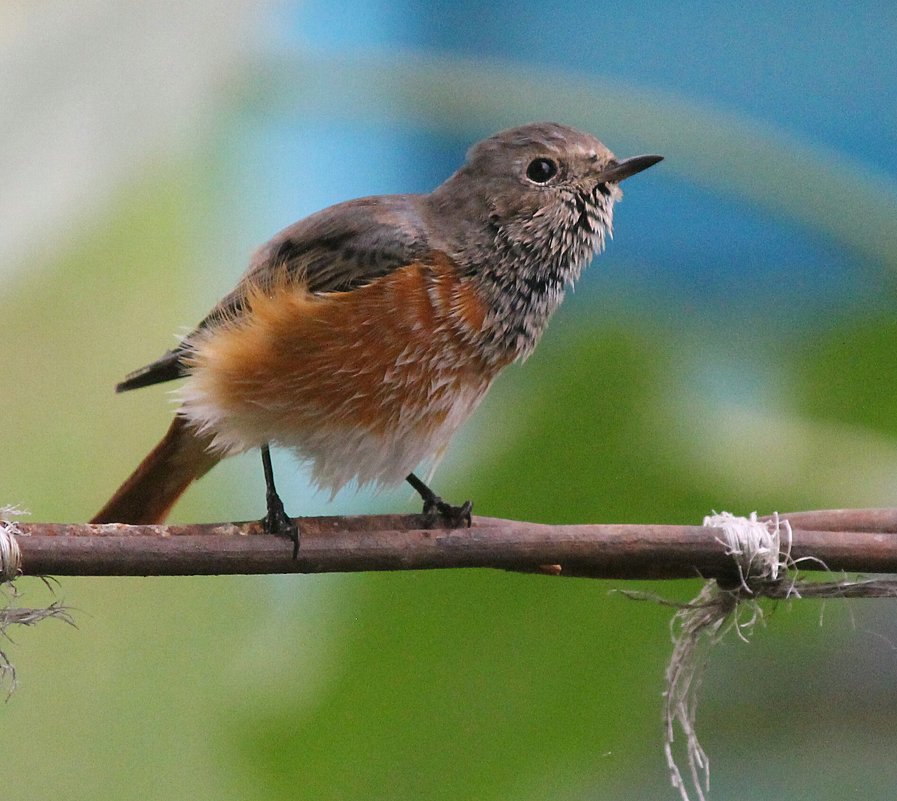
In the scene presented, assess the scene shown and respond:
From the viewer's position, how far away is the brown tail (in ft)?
4.18

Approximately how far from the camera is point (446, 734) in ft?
5.02

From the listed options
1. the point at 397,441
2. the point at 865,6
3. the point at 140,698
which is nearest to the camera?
the point at 397,441

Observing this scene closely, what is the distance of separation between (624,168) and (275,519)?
573 millimetres

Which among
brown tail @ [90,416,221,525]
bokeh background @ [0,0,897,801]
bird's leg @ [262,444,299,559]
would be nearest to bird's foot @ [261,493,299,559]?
bird's leg @ [262,444,299,559]

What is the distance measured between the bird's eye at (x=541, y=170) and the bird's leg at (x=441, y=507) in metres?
0.39

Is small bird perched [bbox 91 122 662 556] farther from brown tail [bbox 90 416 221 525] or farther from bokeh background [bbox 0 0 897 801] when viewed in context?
bokeh background [bbox 0 0 897 801]

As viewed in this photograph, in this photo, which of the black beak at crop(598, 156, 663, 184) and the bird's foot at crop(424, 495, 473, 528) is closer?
the bird's foot at crop(424, 495, 473, 528)

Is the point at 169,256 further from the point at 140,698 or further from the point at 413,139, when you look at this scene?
the point at 140,698

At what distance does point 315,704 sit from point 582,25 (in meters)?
1.09

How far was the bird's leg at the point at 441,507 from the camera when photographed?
1.06 m

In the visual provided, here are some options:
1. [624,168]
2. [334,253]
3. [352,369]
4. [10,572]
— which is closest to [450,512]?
[352,369]

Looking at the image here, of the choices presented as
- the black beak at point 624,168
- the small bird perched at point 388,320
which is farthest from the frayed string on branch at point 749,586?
the black beak at point 624,168

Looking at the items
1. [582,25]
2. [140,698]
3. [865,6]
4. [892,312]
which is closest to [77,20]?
[582,25]

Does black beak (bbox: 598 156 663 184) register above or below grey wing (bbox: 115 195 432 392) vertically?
above
